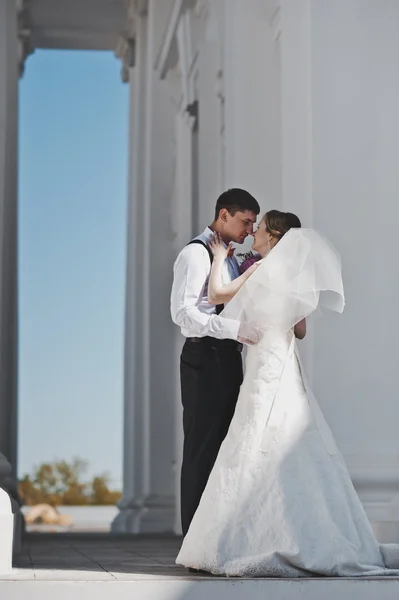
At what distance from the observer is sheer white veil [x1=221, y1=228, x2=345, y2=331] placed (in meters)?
7.38

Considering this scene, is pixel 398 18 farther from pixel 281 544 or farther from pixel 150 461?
pixel 150 461

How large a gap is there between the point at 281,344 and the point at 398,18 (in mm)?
3677

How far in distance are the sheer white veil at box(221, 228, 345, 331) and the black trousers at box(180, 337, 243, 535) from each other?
544mm

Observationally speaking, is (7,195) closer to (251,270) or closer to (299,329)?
(251,270)

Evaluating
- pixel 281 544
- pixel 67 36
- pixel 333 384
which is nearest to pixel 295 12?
pixel 333 384

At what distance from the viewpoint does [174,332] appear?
770 inches

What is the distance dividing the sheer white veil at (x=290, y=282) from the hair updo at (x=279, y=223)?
0.28 m

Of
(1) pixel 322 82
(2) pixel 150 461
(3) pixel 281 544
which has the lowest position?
(2) pixel 150 461

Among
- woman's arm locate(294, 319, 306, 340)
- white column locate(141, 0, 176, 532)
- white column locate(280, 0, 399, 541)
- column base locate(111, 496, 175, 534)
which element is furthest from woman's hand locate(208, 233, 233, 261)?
white column locate(141, 0, 176, 532)

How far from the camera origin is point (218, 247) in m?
7.84

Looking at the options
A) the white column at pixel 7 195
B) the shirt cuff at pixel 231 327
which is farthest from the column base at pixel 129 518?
the shirt cuff at pixel 231 327

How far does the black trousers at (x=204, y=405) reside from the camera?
25.4 feet

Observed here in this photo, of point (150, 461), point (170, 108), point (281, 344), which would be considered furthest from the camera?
point (170, 108)

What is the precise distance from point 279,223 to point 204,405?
1.35 m
